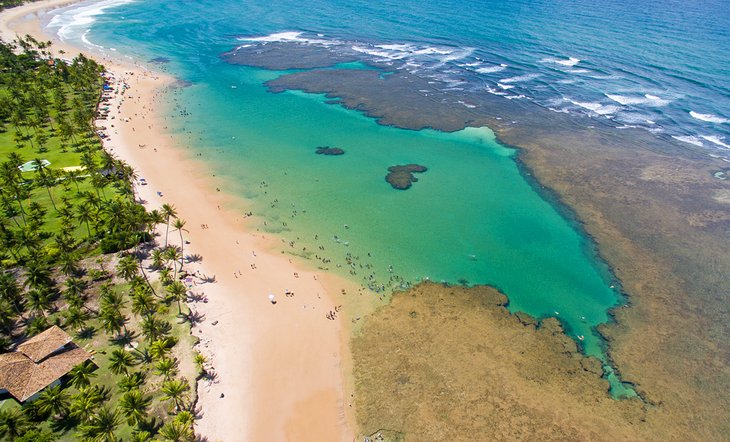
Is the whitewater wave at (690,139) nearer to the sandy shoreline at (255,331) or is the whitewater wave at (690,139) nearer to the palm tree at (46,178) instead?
the sandy shoreline at (255,331)

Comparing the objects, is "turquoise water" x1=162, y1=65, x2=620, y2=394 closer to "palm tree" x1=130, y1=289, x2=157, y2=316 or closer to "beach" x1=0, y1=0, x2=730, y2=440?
"beach" x1=0, y1=0, x2=730, y2=440

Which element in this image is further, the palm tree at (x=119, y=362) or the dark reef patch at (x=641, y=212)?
the dark reef patch at (x=641, y=212)

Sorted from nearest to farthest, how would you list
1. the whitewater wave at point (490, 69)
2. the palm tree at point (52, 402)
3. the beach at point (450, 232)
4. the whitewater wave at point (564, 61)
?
the palm tree at point (52, 402) → the beach at point (450, 232) → the whitewater wave at point (490, 69) → the whitewater wave at point (564, 61)

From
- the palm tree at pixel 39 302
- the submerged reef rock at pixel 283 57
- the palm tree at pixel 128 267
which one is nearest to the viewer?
the palm tree at pixel 39 302

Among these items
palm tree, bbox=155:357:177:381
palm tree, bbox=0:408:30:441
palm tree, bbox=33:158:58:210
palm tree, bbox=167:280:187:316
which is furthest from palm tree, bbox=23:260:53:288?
palm tree, bbox=33:158:58:210

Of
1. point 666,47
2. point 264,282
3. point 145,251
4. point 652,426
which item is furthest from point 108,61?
point 666,47

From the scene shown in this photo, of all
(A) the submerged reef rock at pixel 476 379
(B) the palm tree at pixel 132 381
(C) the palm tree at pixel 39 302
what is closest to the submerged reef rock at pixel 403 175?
(A) the submerged reef rock at pixel 476 379

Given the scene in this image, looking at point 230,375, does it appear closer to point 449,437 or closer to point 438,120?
point 449,437
